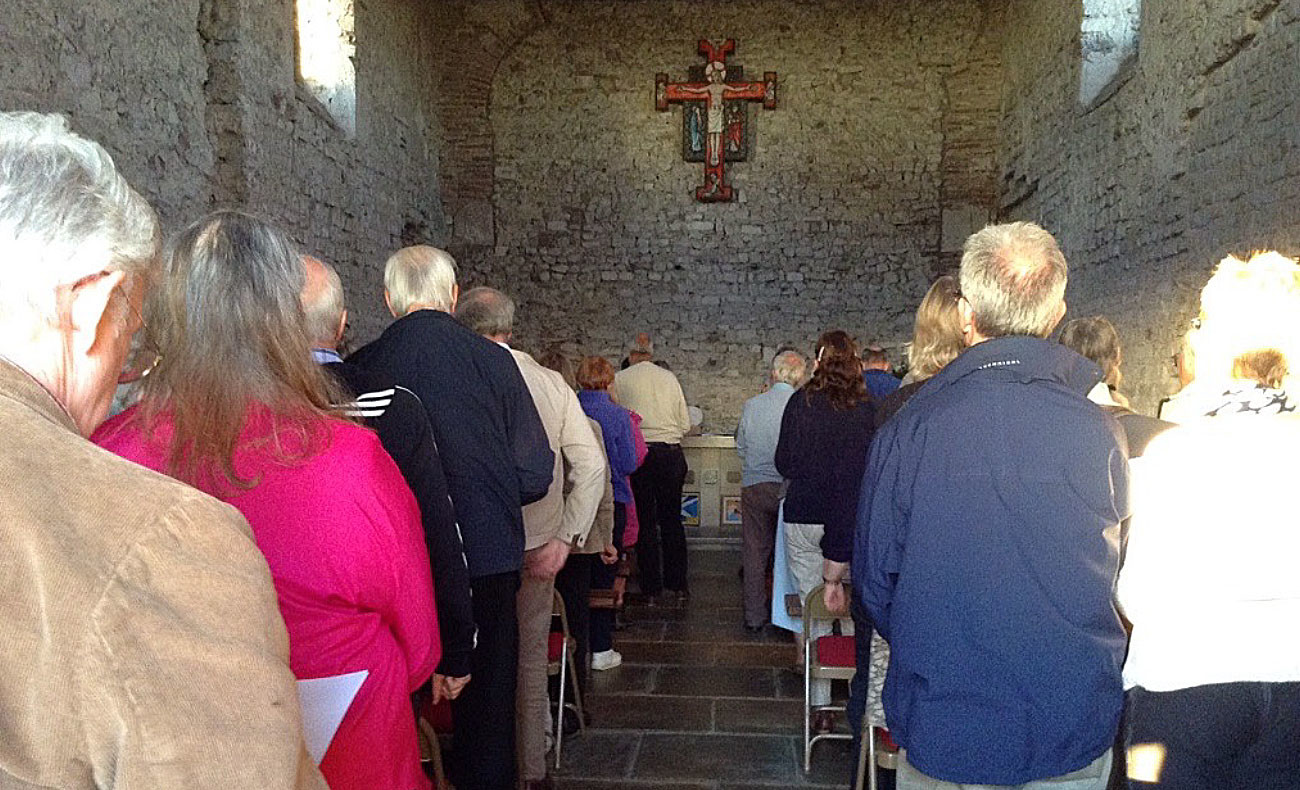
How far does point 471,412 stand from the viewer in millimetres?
2330

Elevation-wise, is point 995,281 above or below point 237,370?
above

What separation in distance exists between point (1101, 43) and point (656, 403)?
4545mm

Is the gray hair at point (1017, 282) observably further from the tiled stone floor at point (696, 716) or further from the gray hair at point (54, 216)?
the tiled stone floor at point (696, 716)

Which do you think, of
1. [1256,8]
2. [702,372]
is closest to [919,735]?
[1256,8]

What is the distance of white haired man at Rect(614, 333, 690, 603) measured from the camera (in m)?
5.39

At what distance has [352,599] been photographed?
1.31m

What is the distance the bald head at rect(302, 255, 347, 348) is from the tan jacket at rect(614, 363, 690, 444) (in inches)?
139

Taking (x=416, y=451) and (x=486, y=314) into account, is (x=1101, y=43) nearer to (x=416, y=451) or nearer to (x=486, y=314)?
(x=486, y=314)

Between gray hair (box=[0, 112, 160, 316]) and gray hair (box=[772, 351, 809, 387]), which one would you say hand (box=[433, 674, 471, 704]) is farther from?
gray hair (box=[772, 351, 809, 387])

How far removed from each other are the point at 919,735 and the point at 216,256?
1.38 metres

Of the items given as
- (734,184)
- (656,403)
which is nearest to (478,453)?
(656,403)

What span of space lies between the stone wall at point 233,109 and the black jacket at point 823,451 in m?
2.59

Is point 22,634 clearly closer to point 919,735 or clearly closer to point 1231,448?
point 919,735

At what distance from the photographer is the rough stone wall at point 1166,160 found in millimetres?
4242
